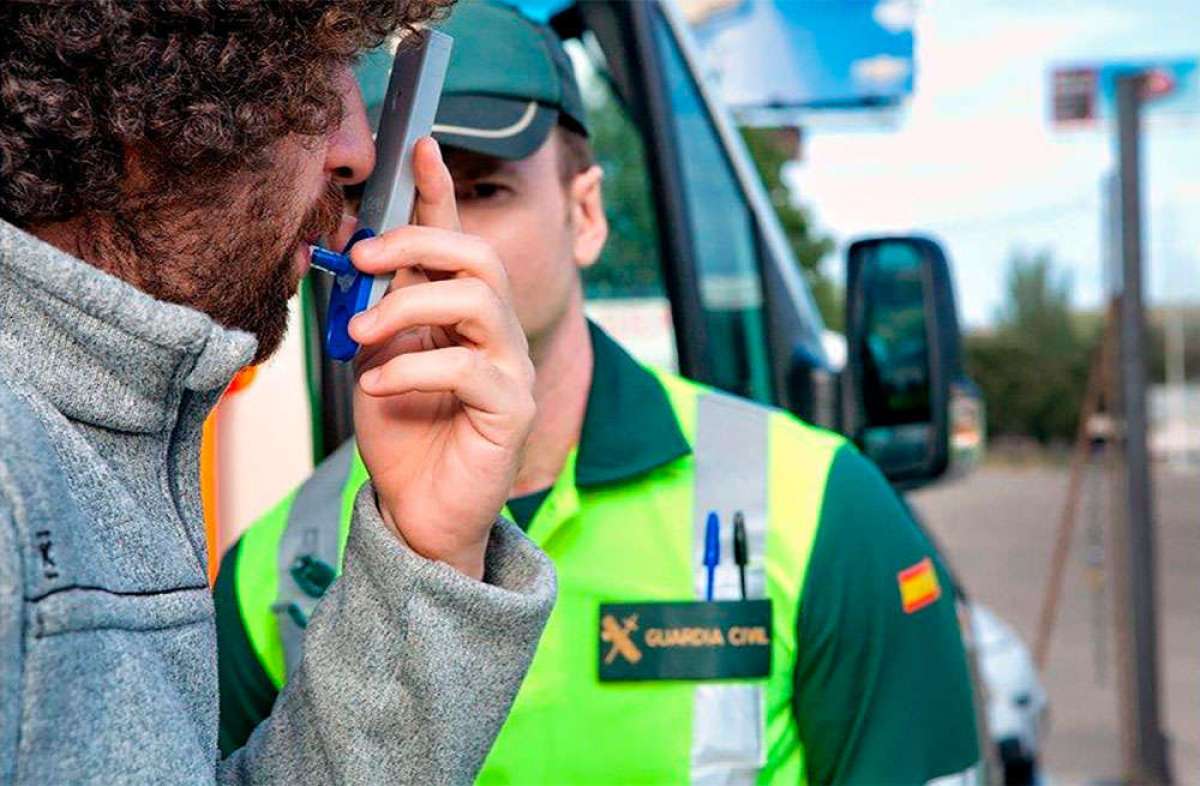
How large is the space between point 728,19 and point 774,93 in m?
1.14

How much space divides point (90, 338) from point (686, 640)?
38.0 inches

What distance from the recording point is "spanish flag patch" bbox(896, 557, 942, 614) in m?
1.87

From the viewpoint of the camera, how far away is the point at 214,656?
113 cm

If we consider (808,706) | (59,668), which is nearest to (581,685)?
(808,706)

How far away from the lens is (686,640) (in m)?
1.80

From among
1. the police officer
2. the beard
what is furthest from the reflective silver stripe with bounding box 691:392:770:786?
the beard

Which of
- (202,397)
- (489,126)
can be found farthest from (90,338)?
(489,126)

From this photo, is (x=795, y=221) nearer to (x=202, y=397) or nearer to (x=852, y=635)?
(x=852, y=635)

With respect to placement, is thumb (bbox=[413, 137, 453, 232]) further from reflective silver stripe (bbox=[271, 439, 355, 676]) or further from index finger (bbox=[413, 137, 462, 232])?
reflective silver stripe (bbox=[271, 439, 355, 676])

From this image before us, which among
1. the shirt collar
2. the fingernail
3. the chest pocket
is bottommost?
Answer: the shirt collar

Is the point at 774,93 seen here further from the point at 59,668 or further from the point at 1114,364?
the point at 59,668

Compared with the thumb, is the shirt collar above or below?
below

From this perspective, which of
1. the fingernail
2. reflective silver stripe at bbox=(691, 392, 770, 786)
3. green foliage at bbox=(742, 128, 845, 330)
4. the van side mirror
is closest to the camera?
the fingernail

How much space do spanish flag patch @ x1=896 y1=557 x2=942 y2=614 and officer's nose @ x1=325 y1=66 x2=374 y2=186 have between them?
90 cm
